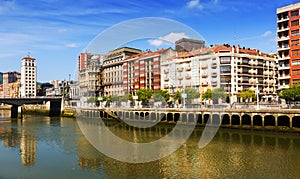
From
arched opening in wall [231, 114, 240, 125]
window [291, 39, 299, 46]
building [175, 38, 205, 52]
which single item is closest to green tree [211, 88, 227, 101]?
window [291, 39, 299, 46]

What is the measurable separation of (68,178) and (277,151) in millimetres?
22376

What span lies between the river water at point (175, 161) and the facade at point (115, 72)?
3002 inches

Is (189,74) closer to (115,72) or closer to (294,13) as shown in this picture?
(294,13)

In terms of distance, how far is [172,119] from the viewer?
2564 inches

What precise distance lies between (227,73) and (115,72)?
50.5 m

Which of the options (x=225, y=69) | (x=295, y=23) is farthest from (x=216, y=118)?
(x=225, y=69)

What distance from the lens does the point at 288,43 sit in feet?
219

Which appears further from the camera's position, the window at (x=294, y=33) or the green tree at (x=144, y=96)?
the green tree at (x=144, y=96)

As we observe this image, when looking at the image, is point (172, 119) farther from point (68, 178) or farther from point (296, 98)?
point (68, 178)

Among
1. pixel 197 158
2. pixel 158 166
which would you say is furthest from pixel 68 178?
pixel 197 158

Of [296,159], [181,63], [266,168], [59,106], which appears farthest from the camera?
[59,106]

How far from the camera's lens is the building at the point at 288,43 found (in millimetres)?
65312

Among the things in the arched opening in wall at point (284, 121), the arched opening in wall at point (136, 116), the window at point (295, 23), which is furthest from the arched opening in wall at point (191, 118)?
the window at point (295, 23)

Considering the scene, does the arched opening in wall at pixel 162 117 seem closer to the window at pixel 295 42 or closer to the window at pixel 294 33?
the window at pixel 295 42
